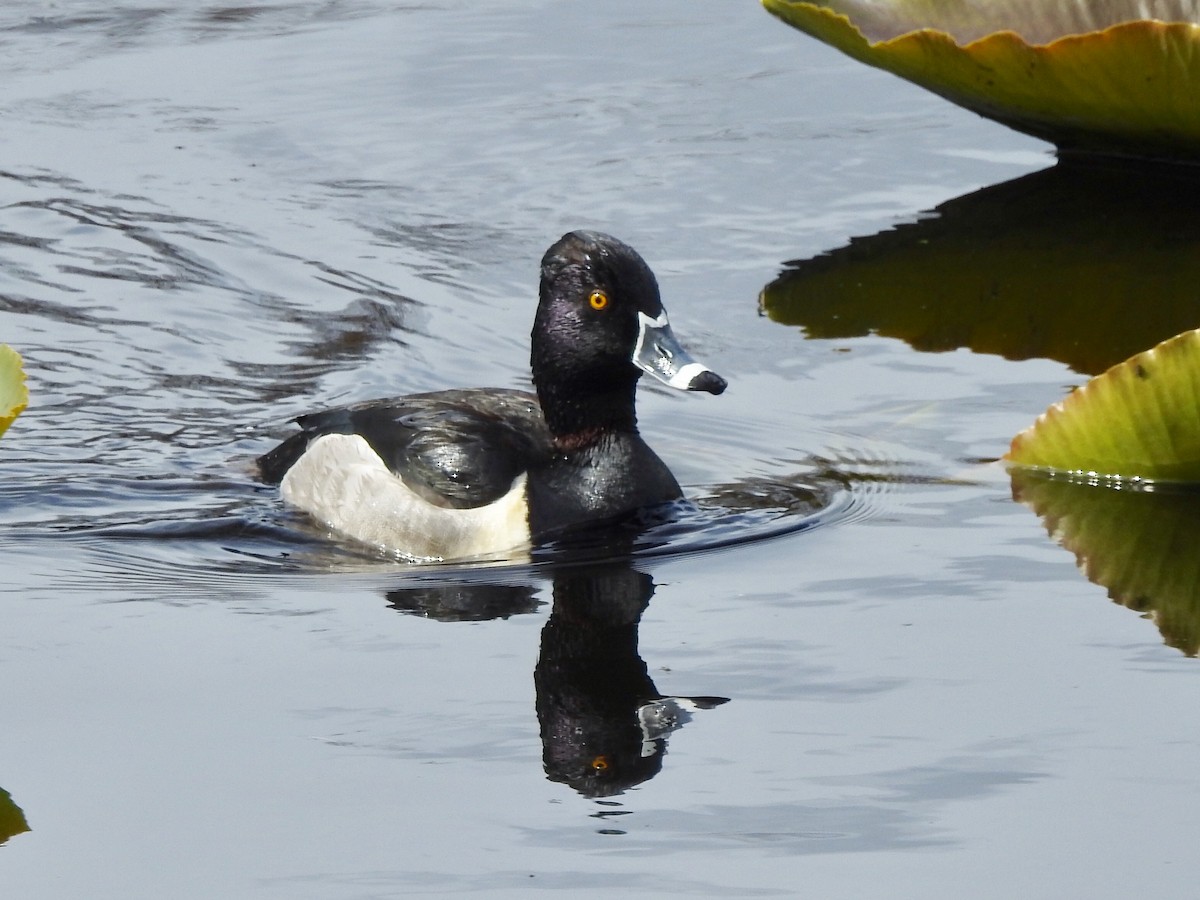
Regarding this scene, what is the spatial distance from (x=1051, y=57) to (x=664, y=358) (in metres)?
3.00

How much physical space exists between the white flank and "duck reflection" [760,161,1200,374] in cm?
237

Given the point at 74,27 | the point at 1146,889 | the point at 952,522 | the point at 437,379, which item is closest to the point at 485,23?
the point at 74,27

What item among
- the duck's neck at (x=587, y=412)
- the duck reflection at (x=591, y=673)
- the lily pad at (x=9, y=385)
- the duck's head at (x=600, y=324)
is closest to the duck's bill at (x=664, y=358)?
the duck's head at (x=600, y=324)

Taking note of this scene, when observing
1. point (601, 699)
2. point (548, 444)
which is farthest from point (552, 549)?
point (601, 699)

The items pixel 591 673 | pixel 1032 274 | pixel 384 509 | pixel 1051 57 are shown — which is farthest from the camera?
pixel 1032 274

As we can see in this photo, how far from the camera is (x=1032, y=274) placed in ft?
33.1

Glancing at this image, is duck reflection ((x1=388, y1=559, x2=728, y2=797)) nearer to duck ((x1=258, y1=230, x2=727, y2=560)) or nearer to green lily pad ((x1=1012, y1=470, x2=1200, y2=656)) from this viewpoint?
duck ((x1=258, y1=230, x2=727, y2=560))

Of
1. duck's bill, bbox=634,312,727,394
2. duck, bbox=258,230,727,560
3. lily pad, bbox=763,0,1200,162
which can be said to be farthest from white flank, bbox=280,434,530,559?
lily pad, bbox=763,0,1200,162

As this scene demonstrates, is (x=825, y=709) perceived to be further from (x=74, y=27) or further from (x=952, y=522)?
(x=74, y=27)

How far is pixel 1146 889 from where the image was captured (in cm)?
467

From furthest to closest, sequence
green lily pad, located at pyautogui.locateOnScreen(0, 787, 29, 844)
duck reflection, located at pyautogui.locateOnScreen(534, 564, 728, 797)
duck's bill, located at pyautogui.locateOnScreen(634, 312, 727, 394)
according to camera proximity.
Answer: duck's bill, located at pyautogui.locateOnScreen(634, 312, 727, 394), duck reflection, located at pyautogui.locateOnScreen(534, 564, 728, 797), green lily pad, located at pyautogui.locateOnScreen(0, 787, 29, 844)

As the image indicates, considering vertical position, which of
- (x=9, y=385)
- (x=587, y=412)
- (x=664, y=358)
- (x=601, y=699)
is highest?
(x=9, y=385)

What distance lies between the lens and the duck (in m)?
7.65

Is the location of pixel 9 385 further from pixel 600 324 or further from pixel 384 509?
pixel 600 324
